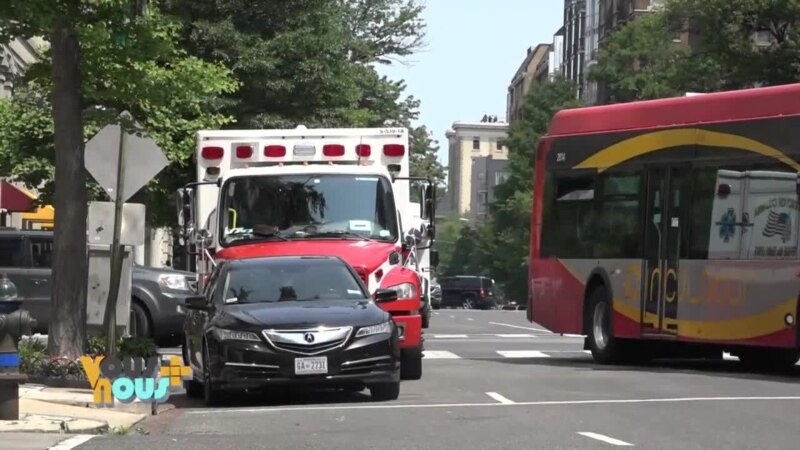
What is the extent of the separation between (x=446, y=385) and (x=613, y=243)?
5.24 meters

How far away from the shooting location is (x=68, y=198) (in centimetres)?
1911

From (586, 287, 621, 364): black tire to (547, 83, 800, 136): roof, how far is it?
2262 millimetres

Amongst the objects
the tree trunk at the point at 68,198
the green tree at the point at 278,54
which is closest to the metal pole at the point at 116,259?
the tree trunk at the point at 68,198

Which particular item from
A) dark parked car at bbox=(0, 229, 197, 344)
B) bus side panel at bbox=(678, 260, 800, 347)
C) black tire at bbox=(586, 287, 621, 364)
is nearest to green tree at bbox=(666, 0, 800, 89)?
black tire at bbox=(586, 287, 621, 364)

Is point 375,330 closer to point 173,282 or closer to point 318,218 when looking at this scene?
point 318,218

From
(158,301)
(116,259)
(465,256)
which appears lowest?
(465,256)

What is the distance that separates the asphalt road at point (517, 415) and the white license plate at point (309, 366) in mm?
339

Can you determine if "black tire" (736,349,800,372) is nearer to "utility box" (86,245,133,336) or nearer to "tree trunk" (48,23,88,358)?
"utility box" (86,245,133,336)

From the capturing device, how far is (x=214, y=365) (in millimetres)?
15883

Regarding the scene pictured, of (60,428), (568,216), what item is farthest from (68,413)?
(568,216)

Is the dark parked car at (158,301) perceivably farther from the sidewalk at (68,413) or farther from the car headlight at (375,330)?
the car headlight at (375,330)

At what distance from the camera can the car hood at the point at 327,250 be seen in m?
18.7

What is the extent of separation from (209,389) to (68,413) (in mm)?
1789

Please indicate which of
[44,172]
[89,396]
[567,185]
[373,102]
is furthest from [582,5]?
[89,396]
